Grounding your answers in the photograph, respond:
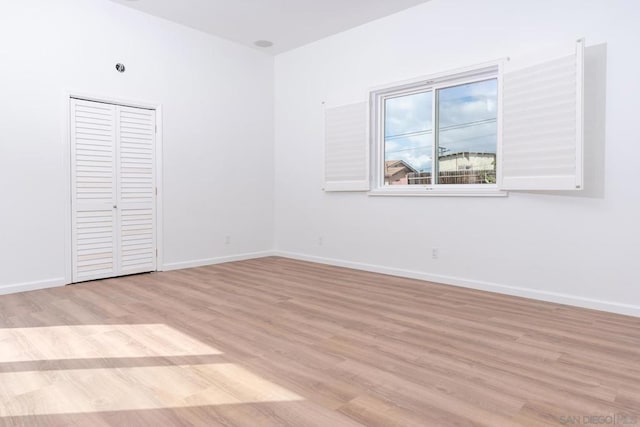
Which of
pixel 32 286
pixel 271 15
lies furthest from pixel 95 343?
pixel 271 15

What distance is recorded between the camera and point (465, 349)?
2.48 m

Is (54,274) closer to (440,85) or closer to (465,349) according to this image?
(465,349)

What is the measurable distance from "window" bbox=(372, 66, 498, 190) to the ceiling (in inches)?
37.2

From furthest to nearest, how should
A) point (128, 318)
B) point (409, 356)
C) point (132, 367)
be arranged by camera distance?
point (128, 318) < point (409, 356) < point (132, 367)

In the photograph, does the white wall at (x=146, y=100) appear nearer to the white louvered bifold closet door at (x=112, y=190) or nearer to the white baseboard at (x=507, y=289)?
the white louvered bifold closet door at (x=112, y=190)

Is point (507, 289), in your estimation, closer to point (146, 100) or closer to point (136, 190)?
point (136, 190)

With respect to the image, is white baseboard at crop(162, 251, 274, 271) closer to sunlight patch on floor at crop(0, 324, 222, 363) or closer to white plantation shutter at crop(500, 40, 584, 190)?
sunlight patch on floor at crop(0, 324, 222, 363)

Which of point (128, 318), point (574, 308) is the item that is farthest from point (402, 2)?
point (128, 318)

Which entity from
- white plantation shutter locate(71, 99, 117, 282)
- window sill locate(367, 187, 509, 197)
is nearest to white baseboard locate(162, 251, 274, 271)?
white plantation shutter locate(71, 99, 117, 282)

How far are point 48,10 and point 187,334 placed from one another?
366 cm

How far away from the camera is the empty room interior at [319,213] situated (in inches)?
80.4

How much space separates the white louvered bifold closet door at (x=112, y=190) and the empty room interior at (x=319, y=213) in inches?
0.8

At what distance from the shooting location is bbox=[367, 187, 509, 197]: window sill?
3941 millimetres

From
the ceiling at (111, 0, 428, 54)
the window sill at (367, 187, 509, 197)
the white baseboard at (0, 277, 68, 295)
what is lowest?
the white baseboard at (0, 277, 68, 295)
